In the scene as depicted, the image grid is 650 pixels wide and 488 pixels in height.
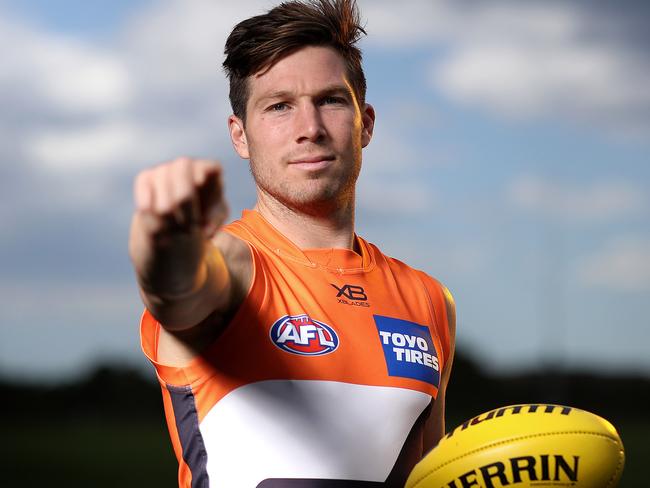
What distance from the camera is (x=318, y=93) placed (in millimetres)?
3105

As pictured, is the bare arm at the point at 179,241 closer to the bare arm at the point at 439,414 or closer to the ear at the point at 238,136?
the ear at the point at 238,136

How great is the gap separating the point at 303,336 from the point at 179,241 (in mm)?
834

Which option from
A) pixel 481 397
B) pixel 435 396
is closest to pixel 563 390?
pixel 481 397

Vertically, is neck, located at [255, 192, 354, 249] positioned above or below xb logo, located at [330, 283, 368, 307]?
above

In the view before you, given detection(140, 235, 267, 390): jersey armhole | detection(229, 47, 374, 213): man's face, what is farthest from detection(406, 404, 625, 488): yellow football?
detection(229, 47, 374, 213): man's face

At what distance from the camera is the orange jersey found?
2.65m

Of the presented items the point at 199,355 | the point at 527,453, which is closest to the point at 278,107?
the point at 199,355

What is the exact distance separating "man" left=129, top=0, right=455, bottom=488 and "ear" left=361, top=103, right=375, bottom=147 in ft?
0.48

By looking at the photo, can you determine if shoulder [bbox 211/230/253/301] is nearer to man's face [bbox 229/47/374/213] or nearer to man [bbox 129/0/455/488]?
man [bbox 129/0/455/488]

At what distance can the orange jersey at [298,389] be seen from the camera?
8.70 feet

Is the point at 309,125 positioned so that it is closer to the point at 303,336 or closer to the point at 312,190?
the point at 312,190

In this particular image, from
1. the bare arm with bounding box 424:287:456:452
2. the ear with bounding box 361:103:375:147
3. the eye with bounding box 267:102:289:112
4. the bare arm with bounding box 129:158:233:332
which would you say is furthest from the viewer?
the ear with bounding box 361:103:375:147

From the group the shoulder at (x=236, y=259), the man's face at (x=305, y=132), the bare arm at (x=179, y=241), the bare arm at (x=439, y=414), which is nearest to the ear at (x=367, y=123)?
the man's face at (x=305, y=132)

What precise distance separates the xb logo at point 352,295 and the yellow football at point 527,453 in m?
0.56
